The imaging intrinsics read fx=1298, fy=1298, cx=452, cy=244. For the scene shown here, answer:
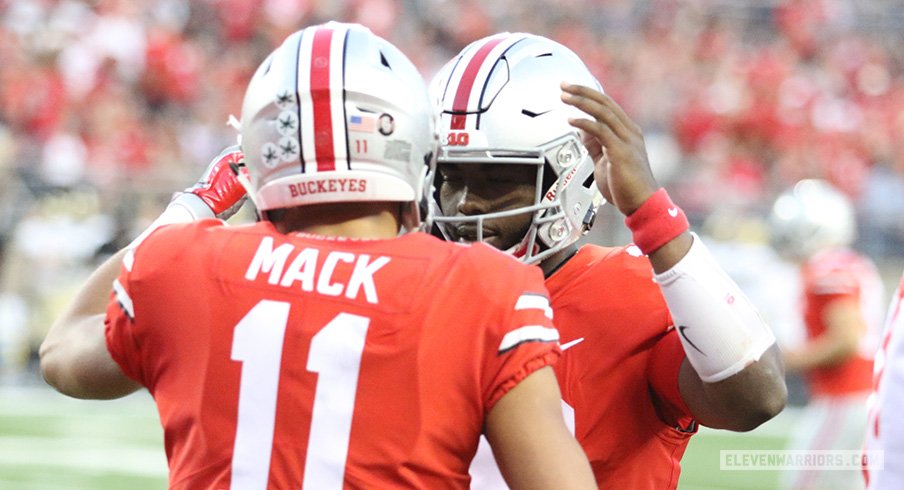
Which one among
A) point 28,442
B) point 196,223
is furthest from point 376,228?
point 28,442

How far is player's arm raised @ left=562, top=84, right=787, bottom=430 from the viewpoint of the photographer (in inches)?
87.9

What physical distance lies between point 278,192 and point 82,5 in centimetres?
1074

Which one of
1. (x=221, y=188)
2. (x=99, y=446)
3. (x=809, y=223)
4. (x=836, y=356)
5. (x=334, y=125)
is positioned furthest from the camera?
(x=99, y=446)

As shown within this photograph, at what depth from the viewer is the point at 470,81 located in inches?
105

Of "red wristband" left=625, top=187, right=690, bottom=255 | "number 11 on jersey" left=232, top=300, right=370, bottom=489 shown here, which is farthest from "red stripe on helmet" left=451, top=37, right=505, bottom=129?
"number 11 on jersey" left=232, top=300, right=370, bottom=489

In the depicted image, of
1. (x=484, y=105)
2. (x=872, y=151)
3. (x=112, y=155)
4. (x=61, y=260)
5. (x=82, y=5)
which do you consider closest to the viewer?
(x=484, y=105)

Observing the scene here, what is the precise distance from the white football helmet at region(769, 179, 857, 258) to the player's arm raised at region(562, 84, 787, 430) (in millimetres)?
5561

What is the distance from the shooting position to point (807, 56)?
15.8 metres

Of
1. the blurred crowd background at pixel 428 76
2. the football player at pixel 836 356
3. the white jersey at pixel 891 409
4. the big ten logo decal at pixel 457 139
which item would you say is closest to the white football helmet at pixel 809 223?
the football player at pixel 836 356

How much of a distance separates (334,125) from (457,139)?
2.26 ft

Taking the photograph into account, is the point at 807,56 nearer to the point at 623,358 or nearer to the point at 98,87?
the point at 98,87

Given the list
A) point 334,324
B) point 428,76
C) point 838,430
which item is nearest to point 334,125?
point 334,324

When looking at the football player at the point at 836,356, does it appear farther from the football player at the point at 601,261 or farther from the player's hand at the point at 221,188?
the player's hand at the point at 221,188

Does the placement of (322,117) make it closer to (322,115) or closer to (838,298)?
(322,115)
